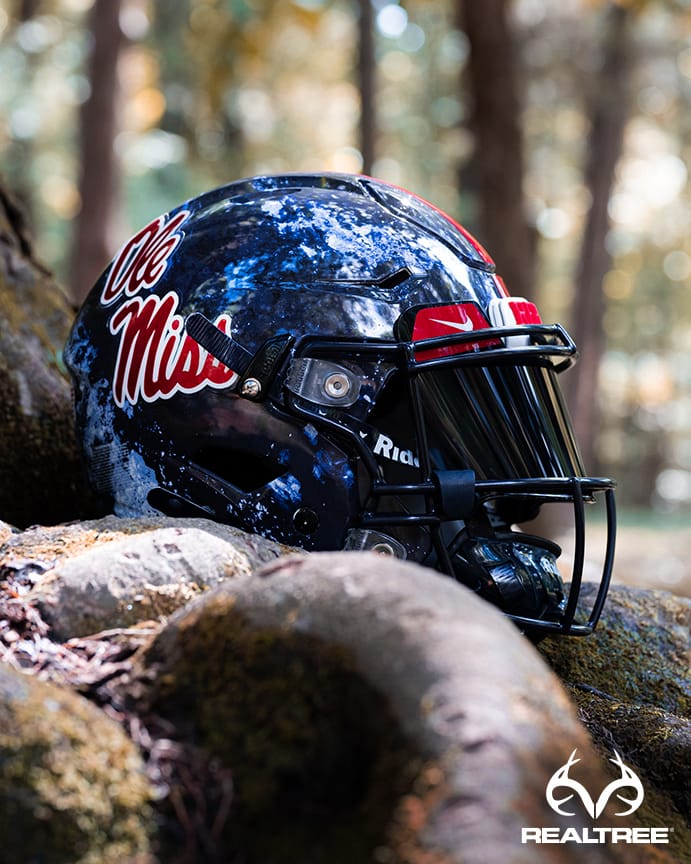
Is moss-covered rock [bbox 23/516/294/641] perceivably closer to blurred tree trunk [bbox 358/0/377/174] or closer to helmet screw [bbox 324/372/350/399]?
helmet screw [bbox 324/372/350/399]


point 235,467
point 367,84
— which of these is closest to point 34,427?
point 235,467

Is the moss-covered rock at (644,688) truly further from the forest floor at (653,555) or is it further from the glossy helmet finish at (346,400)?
the forest floor at (653,555)

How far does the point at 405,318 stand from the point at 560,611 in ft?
2.99

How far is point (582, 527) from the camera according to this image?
98.2 inches

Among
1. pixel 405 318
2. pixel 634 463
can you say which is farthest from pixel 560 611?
pixel 634 463

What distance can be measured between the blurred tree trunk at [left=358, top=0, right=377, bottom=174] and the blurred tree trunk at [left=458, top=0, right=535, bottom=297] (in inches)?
80.3

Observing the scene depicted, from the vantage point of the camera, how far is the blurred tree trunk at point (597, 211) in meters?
14.9

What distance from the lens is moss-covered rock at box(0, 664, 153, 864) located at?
1400mm

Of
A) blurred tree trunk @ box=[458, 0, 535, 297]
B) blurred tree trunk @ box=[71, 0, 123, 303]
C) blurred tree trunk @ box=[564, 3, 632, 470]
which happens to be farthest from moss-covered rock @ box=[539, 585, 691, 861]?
blurred tree trunk @ box=[564, 3, 632, 470]

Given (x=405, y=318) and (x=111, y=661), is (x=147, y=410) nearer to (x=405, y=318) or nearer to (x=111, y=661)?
(x=405, y=318)

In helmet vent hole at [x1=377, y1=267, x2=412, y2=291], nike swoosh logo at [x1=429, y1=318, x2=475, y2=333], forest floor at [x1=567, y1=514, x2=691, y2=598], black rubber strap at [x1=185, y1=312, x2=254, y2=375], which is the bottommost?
forest floor at [x1=567, y1=514, x2=691, y2=598]

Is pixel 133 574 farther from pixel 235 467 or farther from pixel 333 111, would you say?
pixel 333 111

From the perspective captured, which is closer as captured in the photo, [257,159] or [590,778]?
[590,778]

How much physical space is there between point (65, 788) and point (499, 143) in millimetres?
7371
